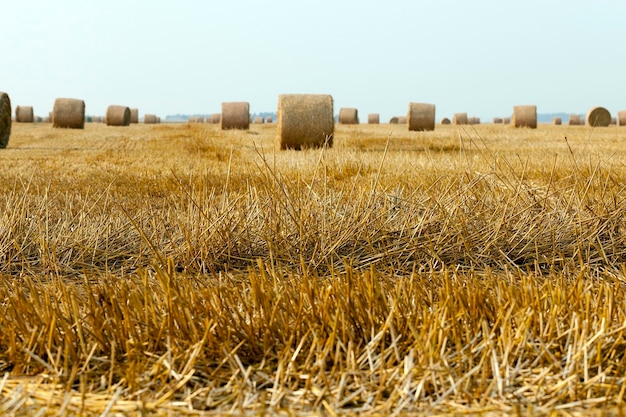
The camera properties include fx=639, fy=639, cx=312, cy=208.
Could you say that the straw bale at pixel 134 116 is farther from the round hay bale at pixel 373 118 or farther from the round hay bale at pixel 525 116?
the round hay bale at pixel 525 116

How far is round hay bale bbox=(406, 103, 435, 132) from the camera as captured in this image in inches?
676

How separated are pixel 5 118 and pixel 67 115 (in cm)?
794

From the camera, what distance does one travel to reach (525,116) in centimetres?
1997

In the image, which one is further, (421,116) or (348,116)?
(348,116)

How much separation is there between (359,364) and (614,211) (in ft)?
5.54

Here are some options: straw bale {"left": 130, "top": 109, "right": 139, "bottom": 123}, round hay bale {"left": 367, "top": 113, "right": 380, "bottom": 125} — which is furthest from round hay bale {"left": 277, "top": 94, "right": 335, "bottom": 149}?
straw bale {"left": 130, "top": 109, "right": 139, "bottom": 123}

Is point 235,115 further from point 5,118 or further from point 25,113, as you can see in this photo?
point 25,113

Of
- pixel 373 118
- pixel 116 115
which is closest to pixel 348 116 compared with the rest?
pixel 373 118

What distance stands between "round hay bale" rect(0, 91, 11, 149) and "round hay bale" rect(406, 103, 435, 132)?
9.71m

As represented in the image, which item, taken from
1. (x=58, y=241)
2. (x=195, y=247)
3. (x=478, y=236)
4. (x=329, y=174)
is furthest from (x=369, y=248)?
(x=329, y=174)

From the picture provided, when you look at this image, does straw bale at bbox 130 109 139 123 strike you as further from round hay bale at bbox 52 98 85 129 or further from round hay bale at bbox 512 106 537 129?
round hay bale at bbox 512 106 537 129

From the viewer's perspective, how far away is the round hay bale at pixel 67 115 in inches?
784

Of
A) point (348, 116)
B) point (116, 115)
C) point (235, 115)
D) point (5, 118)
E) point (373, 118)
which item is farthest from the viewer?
point (373, 118)

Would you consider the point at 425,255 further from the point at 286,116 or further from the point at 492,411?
A: the point at 286,116
